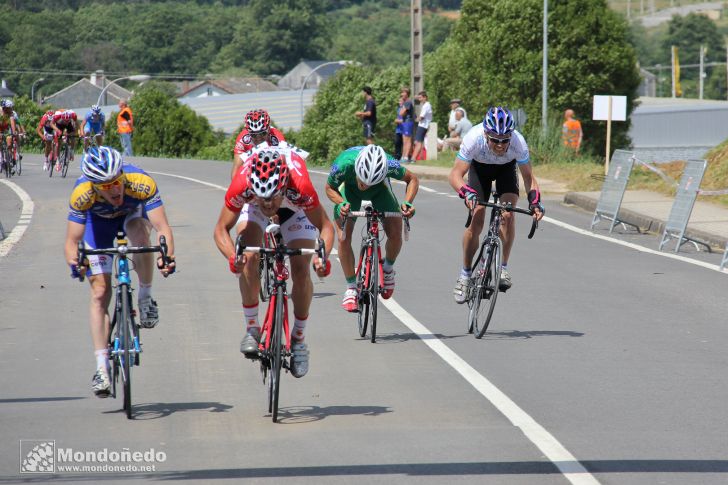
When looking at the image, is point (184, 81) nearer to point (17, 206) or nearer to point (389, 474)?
point (17, 206)

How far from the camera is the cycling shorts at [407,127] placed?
3316cm

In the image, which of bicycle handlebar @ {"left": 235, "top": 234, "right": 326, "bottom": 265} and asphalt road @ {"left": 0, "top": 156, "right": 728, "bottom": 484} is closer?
asphalt road @ {"left": 0, "top": 156, "right": 728, "bottom": 484}

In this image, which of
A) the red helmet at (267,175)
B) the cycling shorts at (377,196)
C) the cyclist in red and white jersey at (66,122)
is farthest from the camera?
the cyclist in red and white jersey at (66,122)

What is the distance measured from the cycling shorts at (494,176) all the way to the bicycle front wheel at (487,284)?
2.50 ft

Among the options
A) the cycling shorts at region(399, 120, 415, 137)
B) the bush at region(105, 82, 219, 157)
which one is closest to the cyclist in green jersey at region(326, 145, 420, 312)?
the cycling shorts at region(399, 120, 415, 137)

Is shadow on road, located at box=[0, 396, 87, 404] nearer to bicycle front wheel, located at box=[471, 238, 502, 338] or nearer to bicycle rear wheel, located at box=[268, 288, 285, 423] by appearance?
bicycle rear wheel, located at box=[268, 288, 285, 423]

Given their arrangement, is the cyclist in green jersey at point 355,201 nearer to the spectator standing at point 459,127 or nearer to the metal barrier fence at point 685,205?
the metal barrier fence at point 685,205

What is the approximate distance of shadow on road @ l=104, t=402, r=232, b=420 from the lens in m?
7.86

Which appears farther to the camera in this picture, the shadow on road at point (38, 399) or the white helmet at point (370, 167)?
the white helmet at point (370, 167)

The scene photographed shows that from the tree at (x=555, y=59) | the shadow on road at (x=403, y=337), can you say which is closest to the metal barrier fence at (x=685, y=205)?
the shadow on road at (x=403, y=337)

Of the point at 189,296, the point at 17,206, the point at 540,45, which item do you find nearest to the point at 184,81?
the point at 540,45

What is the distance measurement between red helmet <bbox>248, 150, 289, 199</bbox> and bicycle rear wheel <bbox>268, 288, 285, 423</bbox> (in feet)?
2.23

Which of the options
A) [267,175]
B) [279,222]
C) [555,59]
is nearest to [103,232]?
[279,222]

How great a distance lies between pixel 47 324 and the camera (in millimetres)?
11492
